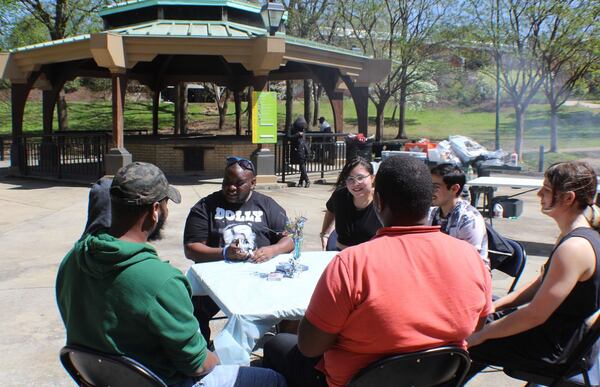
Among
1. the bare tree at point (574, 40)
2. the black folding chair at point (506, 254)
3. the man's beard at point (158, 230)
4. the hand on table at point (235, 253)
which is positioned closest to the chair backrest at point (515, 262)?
the black folding chair at point (506, 254)

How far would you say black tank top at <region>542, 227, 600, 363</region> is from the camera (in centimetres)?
275

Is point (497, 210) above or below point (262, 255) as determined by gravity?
below

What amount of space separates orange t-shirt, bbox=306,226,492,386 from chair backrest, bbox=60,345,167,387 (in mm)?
635

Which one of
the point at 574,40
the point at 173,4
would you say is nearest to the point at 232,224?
the point at 173,4

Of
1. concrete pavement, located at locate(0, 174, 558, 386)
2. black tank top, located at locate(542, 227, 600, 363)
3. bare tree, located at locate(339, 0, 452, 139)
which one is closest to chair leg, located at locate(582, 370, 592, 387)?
black tank top, located at locate(542, 227, 600, 363)

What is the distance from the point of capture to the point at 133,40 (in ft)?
45.6

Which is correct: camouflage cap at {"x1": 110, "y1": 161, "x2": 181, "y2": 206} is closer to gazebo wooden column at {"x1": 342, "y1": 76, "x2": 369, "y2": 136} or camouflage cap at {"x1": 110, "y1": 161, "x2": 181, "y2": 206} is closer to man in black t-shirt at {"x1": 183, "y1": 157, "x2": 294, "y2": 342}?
man in black t-shirt at {"x1": 183, "y1": 157, "x2": 294, "y2": 342}

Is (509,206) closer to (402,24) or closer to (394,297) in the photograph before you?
(394,297)

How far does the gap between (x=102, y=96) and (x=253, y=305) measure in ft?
154

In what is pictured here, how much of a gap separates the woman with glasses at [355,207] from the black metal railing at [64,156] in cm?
1175

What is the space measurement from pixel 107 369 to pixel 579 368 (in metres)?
2.17

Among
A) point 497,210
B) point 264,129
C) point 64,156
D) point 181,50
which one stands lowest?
point 497,210

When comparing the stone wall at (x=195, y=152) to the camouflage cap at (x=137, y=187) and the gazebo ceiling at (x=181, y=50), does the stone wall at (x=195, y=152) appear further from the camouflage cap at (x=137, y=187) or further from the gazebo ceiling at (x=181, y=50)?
the camouflage cap at (x=137, y=187)

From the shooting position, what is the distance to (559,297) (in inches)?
106
